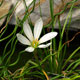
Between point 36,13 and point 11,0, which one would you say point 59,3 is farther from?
point 11,0

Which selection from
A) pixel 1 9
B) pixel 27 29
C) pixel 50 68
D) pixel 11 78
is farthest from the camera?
pixel 1 9

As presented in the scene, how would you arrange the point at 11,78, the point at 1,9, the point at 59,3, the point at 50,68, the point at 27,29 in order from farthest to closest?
1. the point at 1,9
2. the point at 59,3
3. the point at 50,68
4. the point at 11,78
5. the point at 27,29

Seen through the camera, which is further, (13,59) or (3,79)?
(13,59)

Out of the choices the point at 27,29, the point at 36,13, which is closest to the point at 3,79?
the point at 27,29

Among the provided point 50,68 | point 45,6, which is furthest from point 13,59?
point 45,6

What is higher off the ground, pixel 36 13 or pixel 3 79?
pixel 36 13

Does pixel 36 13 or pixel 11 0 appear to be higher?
pixel 11 0

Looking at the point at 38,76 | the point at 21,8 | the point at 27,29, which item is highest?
the point at 21,8

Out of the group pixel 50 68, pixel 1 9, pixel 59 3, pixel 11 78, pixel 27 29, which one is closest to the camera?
pixel 27 29

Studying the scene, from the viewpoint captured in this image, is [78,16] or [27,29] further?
[78,16]

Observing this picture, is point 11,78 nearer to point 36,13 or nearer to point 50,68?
point 50,68
